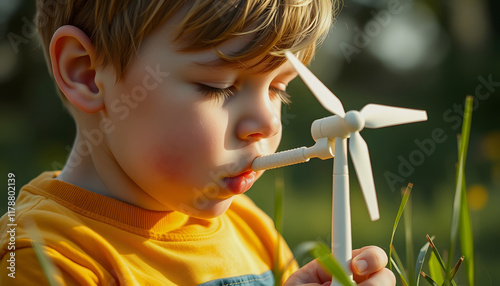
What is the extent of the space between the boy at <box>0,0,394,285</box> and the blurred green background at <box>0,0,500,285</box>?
952 millimetres

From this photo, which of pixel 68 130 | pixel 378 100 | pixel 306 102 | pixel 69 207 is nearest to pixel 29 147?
pixel 68 130

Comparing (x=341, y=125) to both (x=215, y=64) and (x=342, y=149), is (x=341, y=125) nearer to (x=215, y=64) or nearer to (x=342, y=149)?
(x=342, y=149)

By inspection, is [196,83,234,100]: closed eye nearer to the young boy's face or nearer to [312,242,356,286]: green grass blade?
the young boy's face

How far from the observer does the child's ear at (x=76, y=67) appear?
105 cm

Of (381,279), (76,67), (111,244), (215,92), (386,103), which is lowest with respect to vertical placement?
(381,279)

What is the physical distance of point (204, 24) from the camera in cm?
97

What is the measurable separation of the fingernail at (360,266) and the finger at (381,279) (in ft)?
0.09

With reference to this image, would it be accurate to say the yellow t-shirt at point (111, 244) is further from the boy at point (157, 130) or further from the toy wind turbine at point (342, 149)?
the toy wind turbine at point (342, 149)

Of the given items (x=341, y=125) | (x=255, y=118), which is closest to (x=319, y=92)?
(x=341, y=125)

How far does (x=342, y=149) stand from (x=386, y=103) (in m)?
3.28

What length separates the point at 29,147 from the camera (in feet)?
11.7

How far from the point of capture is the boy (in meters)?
0.98

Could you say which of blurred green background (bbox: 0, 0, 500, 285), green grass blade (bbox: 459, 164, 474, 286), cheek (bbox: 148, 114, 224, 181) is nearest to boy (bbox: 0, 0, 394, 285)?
cheek (bbox: 148, 114, 224, 181)

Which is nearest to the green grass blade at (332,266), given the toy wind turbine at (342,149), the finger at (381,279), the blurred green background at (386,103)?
the toy wind turbine at (342,149)
